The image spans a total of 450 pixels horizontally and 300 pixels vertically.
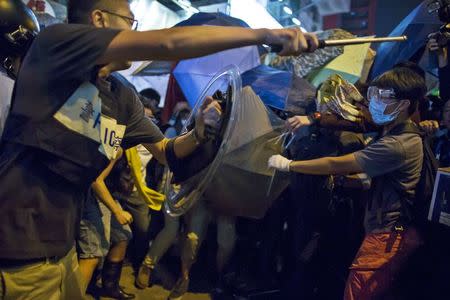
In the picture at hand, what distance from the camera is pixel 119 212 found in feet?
12.7

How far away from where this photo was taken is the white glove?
3342mm

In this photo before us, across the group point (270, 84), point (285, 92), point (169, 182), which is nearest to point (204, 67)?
point (270, 84)

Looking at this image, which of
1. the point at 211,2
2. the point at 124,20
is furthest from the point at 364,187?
the point at 211,2

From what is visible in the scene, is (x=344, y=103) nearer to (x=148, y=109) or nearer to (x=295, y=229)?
(x=295, y=229)

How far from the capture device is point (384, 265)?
284cm

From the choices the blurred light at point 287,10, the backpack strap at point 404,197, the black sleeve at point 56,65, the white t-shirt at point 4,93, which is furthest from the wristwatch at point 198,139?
the blurred light at point 287,10

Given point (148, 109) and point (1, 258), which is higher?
point (1, 258)

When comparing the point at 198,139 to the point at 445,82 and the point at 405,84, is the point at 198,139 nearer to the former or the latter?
the point at 405,84

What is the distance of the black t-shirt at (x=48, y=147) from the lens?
152 cm

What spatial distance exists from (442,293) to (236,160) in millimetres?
1928

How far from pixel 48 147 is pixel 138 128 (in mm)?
747

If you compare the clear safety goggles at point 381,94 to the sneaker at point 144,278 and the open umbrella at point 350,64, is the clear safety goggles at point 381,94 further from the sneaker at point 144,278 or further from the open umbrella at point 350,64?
the sneaker at point 144,278

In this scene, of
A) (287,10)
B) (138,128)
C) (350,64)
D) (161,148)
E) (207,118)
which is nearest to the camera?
(207,118)

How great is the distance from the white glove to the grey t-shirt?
0.64m
